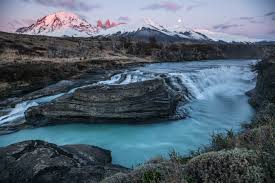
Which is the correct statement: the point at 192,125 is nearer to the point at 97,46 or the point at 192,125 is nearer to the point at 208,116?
the point at 208,116

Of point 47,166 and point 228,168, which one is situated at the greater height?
point 228,168

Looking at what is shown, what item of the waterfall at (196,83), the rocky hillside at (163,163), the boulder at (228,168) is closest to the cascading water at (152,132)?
the waterfall at (196,83)

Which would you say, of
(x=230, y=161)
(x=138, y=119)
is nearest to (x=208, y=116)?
(x=138, y=119)

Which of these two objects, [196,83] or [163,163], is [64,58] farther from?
[163,163]

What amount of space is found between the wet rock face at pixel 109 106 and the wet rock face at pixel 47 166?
6878mm

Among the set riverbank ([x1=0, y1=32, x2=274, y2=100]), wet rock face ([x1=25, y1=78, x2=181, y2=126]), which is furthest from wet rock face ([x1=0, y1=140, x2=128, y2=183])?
riverbank ([x1=0, y1=32, x2=274, y2=100])

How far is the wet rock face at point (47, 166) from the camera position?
9609 mm

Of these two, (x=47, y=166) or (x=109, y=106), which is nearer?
(x=47, y=166)

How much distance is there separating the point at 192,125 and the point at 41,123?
860 cm

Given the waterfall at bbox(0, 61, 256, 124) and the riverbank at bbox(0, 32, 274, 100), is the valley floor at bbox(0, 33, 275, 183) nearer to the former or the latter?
the waterfall at bbox(0, 61, 256, 124)

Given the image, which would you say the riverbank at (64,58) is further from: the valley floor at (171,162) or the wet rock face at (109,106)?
the wet rock face at (109,106)

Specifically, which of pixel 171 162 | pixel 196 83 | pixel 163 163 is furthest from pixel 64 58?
pixel 171 162

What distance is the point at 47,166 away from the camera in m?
10.1

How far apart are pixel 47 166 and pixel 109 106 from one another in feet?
29.3
